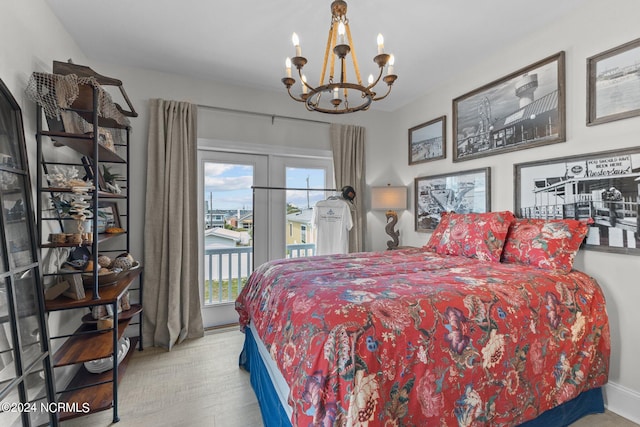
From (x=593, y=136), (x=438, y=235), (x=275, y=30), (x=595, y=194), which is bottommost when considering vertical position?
(x=438, y=235)

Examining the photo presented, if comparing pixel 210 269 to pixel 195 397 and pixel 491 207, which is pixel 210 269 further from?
pixel 491 207

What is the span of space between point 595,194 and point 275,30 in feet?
8.55

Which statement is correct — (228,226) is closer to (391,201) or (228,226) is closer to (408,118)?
(391,201)

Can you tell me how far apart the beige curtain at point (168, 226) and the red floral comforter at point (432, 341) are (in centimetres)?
136

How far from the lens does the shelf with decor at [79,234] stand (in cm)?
160

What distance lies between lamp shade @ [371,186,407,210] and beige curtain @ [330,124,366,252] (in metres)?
0.27

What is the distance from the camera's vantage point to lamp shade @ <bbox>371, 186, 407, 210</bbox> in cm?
344

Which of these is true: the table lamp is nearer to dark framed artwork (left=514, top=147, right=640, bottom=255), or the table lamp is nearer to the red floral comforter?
dark framed artwork (left=514, top=147, right=640, bottom=255)

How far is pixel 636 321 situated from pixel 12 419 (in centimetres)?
339

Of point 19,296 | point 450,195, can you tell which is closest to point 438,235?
point 450,195

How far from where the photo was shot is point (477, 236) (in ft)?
7.27

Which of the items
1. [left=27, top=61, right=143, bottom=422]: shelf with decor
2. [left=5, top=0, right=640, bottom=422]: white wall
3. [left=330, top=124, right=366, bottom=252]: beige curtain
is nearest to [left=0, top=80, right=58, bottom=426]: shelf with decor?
[left=27, top=61, right=143, bottom=422]: shelf with decor

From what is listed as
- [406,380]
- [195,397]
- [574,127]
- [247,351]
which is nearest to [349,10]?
[574,127]

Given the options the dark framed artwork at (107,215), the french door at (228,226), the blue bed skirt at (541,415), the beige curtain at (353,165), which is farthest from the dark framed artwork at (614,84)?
the dark framed artwork at (107,215)
